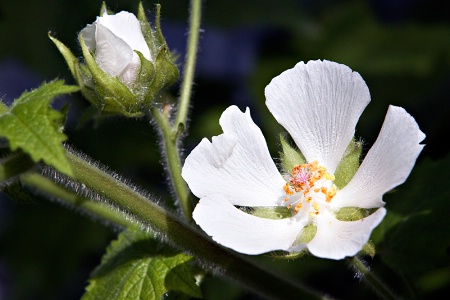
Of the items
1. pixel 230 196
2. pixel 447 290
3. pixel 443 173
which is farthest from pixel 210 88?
pixel 230 196

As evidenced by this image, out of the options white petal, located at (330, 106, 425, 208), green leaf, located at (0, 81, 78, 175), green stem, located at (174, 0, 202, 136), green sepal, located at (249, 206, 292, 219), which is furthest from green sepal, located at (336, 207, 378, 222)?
green leaf, located at (0, 81, 78, 175)

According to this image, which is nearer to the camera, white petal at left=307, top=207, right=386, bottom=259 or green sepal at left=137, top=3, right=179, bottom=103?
white petal at left=307, top=207, right=386, bottom=259

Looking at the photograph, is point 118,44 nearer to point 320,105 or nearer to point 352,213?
point 320,105

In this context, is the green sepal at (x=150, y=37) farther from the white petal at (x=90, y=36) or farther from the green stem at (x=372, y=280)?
the green stem at (x=372, y=280)

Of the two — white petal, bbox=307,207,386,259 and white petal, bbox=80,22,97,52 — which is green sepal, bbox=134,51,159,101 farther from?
white petal, bbox=307,207,386,259

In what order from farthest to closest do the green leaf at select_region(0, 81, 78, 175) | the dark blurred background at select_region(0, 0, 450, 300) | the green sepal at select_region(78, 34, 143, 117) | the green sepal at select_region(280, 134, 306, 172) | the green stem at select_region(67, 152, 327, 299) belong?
the dark blurred background at select_region(0, 0, 450, 300) < the green sepal at select_region(280, 134, 306, 172) < the green sepal at select_region(78, 34, 143, 117) < the green stem at select_region(67, 152, 327, 299) < the green leaf at select_region(0, 81, 78, 175)

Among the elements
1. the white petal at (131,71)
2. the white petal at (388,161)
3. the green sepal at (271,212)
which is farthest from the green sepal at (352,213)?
the white petal at (131,71)
